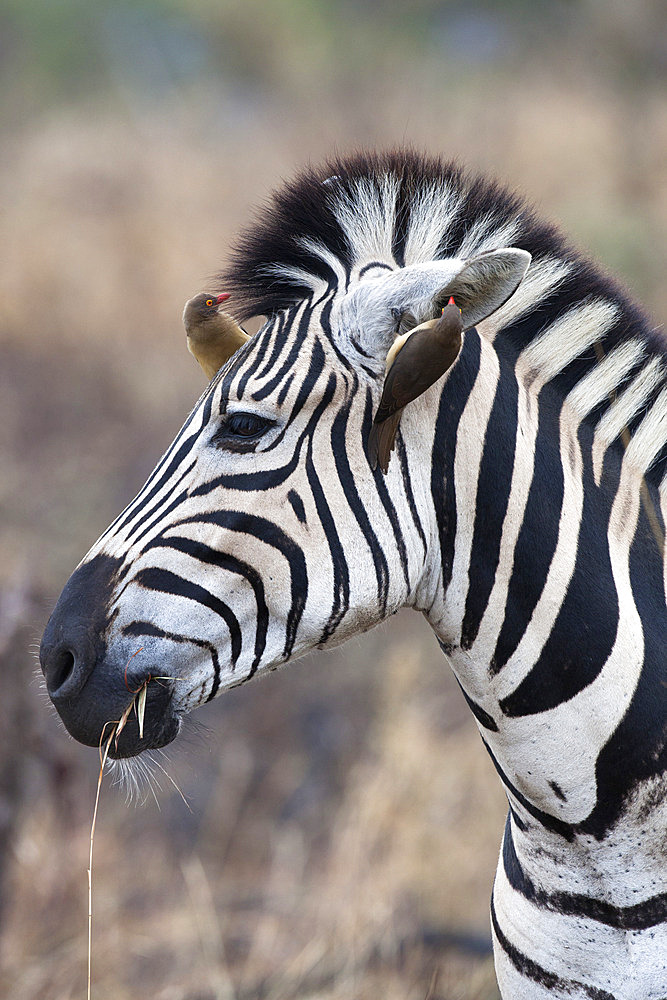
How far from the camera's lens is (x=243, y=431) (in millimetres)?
2080

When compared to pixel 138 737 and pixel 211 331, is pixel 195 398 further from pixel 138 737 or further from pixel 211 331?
pixel 138 737

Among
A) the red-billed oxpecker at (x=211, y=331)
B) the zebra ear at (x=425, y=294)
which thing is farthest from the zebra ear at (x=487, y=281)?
the red-billed oxpecker at (x=211, y=331)

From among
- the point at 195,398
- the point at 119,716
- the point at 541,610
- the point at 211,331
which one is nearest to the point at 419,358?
the point at 541,610

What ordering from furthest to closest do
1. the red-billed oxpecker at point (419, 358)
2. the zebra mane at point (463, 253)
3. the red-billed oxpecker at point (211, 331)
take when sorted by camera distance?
the red-billed oxpecker at point (211, 331)
the zebra mane at point (463, 253)
the red-billed oxpecker at point (419, 358)

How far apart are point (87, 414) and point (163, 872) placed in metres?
5.73

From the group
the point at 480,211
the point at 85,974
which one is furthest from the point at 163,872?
the point at 480,211

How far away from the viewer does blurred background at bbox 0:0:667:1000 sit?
15.9 feet

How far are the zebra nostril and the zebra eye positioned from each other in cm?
57

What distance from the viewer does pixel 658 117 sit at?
14.3 metres

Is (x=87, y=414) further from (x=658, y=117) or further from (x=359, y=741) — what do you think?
(x=658, y=117)

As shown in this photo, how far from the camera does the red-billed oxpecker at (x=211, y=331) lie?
2492 mm

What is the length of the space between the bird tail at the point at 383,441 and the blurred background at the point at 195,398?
793 mm

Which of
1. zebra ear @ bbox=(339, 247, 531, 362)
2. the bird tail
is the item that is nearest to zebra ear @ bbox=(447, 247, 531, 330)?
zebra ear @ bbox=(339, 247, 531, 362)

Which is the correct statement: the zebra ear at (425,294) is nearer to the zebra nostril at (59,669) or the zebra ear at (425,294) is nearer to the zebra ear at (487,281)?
the zebra ear at (487,281)
